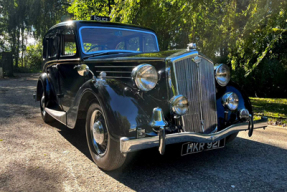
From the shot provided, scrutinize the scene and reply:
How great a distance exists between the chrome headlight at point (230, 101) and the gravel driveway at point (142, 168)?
701 millimetres

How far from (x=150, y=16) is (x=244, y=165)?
5683 mm

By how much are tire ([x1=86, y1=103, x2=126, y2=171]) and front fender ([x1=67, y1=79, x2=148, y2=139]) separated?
0.37 feet

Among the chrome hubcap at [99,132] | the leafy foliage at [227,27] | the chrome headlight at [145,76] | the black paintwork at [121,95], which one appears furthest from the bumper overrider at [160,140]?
the leafy foliage at [227,27]

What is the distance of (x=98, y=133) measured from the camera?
117 inches

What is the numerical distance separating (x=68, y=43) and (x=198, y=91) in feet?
8.04

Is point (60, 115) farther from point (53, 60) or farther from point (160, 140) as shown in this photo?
point (160, 140)

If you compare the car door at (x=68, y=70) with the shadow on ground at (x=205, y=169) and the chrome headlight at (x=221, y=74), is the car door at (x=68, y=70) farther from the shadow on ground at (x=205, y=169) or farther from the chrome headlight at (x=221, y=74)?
the chrome headlight at (x=221, y=74)

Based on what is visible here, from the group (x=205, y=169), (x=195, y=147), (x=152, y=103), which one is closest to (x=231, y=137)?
A: (x=205, y=169)

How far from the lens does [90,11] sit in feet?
40.3

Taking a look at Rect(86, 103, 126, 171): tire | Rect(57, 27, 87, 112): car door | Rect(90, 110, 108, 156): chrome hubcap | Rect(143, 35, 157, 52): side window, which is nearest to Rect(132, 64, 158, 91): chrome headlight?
Rect(86, 103, 126, 171): tire

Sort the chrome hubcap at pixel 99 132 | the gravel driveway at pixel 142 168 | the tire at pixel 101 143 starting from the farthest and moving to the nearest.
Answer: the chrome hubcap at pixel 99 132
the tire at pixel 101 143
the gravel driveway at pixel 142 168

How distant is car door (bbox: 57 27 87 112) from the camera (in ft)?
13.1

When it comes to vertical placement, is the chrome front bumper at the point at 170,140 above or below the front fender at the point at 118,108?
below

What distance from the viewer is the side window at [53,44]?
4.67m
